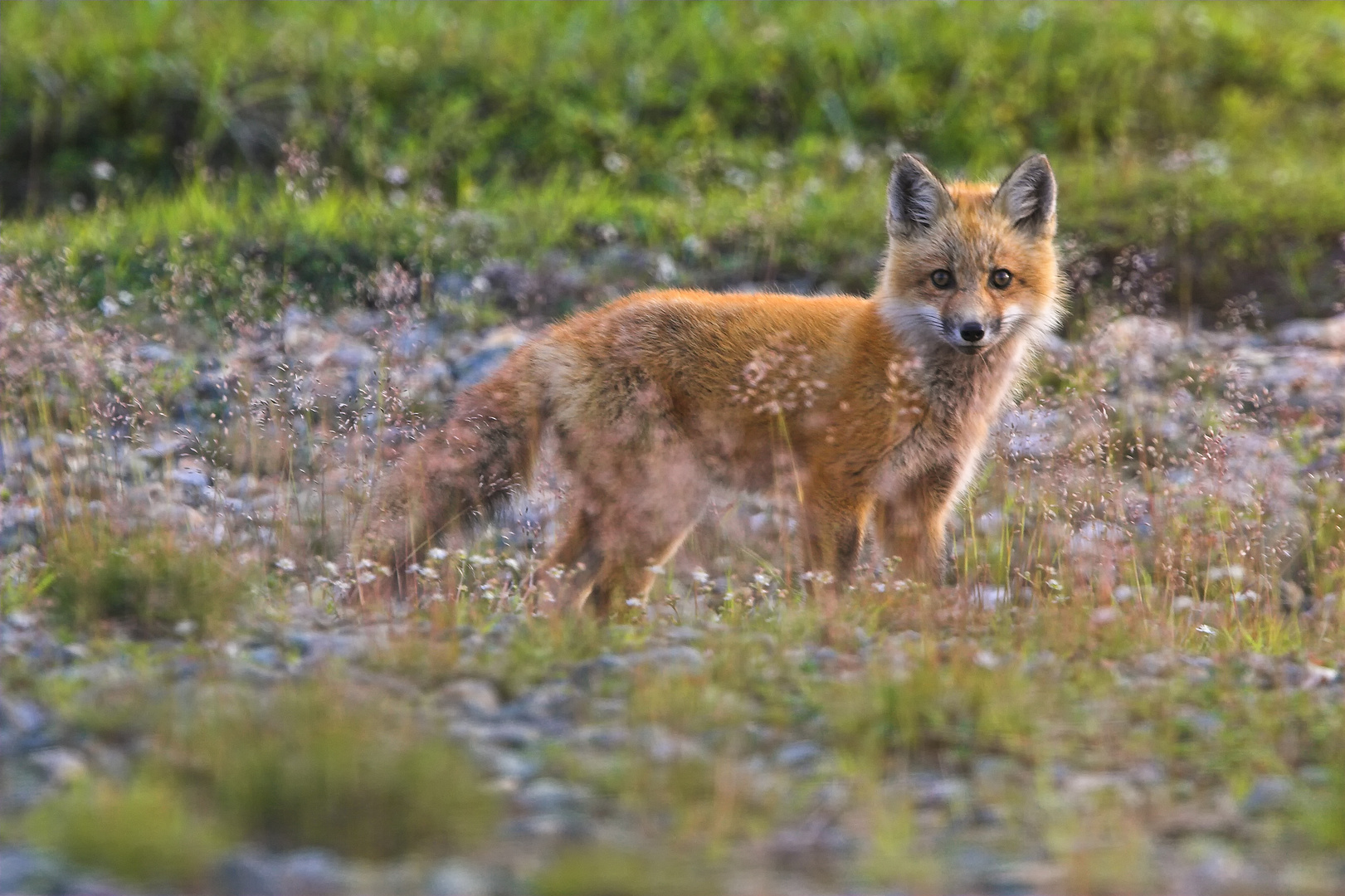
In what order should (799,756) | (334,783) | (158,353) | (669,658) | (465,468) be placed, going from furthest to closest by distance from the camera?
(158,353)
(465,468)
(669,658)
(799,756)
(334,783)

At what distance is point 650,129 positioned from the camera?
10492mm

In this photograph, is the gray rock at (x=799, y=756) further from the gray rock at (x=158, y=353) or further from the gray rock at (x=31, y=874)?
the gray rock at (x=158, y=353)

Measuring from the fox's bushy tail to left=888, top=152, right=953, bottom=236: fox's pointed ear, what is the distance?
161cm

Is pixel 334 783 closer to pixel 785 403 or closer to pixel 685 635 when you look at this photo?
pixel 685 635

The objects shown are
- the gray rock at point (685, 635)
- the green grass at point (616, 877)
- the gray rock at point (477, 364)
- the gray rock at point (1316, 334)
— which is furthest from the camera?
the gray rock at point (1316, 334)

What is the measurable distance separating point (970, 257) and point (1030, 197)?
43 cm

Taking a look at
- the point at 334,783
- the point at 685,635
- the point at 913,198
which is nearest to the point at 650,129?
the point at 913,198

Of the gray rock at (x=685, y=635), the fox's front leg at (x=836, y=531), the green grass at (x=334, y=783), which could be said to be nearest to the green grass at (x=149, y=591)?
the green grass at (x=334, y=783)

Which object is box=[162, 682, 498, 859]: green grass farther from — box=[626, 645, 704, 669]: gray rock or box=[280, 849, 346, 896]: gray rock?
box=[626, 645, 704, 669]: gray rock

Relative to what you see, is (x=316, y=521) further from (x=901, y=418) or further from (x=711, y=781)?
(x=711, y=781)

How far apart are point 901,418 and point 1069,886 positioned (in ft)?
9.62

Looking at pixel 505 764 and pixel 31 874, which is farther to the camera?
Answer: pixel 505 764

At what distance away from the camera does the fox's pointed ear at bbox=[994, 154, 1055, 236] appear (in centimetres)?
574

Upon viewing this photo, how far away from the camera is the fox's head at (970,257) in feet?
18.3
